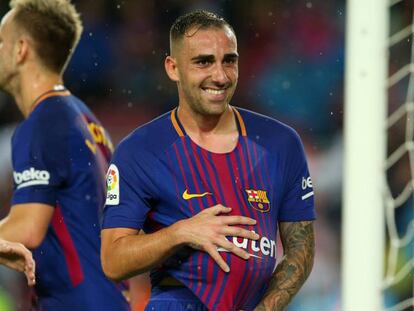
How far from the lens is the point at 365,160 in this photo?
9.93 ft

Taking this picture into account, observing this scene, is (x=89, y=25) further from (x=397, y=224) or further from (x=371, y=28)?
(x=371, y=28)

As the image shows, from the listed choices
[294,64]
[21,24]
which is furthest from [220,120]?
[294,64]

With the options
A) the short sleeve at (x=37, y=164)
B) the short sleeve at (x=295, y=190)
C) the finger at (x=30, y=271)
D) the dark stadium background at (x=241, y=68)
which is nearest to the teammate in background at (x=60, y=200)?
the short sleeve at (x=37, y=164)

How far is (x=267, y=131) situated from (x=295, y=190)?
0.25m

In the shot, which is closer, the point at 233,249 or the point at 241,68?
the point at 233,249

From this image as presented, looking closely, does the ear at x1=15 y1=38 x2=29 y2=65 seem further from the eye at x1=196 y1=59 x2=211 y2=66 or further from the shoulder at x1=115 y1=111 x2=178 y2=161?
the eye at x1=196 y1=59 x2=211 y2=66

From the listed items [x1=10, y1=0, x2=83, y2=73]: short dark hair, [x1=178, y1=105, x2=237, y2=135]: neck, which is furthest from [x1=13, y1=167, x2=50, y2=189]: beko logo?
[x1=178, y1=105, x2=237, y2=135]: neck

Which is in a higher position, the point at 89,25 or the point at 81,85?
the point at 89,25

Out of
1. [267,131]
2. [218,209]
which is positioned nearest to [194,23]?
[267,131]

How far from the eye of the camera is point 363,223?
3.00m

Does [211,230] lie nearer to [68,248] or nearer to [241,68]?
[68,248]

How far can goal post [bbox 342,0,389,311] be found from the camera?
3.00 m

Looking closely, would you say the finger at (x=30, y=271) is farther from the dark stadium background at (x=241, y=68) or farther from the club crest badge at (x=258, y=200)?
the dark stadium background at (x=241, y=68)

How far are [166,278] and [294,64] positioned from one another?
413 cm
